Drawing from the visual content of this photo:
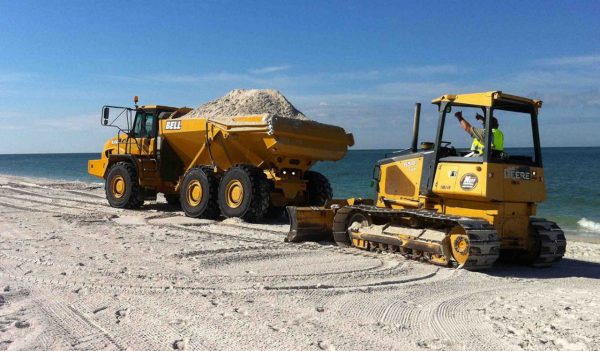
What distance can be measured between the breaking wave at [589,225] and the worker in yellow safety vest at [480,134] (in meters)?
10.0

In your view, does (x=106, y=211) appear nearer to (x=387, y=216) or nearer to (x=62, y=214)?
(x=62, y=214)

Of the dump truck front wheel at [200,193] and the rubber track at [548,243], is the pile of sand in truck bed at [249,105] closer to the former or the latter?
the dump truck front wheel at [200,193]

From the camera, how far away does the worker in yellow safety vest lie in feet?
26.3

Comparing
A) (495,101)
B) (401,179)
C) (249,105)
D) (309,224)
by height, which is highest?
(249,105)

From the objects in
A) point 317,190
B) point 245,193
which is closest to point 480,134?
point 245,193

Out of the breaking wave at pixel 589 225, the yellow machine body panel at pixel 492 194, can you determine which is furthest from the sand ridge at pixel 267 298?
the breaking wave at pixel 589 225

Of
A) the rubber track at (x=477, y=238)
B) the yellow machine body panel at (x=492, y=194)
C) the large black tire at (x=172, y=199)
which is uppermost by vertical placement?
the yellow machine body panel at (x=492, y=194)

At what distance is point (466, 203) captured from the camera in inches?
326

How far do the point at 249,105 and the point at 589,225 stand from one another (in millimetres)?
11085

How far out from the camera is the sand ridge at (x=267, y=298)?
4789 mm

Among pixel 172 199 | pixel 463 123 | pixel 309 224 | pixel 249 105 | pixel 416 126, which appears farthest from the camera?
pixel 172 199

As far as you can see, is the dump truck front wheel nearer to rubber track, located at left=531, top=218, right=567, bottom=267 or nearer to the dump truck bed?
the dump truck bed

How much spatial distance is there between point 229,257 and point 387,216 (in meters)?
2.69

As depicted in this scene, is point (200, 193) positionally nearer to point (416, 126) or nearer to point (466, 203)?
point (416, 126)
